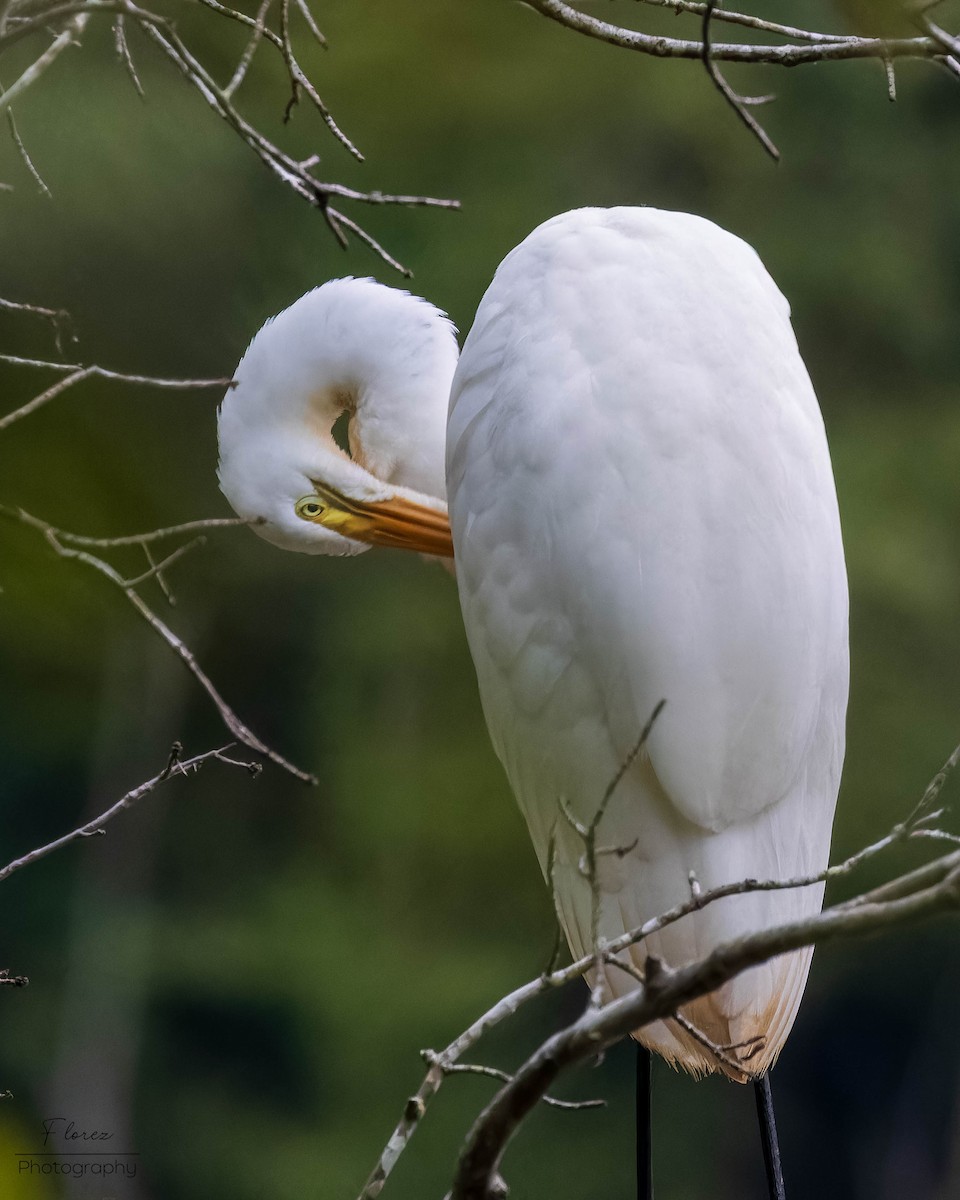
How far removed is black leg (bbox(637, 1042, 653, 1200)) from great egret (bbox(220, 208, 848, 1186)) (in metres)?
0.14

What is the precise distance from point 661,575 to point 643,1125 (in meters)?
0.55

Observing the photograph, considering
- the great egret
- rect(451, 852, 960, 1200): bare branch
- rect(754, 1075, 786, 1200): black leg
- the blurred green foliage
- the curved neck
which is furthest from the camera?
the blurred green foliage

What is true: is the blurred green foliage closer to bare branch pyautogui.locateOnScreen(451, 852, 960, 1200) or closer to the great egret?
the great egret

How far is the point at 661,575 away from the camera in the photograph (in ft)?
3.62

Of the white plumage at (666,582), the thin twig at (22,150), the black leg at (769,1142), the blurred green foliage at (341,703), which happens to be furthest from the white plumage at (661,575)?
the blurred green foliage at (341,703)

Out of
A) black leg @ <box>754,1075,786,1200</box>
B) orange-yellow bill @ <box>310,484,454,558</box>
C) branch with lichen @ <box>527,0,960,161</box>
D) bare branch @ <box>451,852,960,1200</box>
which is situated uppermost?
branch with lichen @ <box>527,0,960,161</box>

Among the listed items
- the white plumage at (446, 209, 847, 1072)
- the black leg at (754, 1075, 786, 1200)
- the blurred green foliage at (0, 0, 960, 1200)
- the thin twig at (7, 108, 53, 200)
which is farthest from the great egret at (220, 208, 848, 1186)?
the blurred green foliage at (0, 0, 960, 1200)

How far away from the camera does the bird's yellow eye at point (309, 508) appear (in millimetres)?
1632

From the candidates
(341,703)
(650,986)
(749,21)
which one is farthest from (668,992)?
(341,703)

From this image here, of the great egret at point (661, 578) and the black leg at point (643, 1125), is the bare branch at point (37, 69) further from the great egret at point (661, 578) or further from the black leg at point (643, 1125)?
the black leg at point (643, 1125)

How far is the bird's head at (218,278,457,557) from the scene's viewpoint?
159cm

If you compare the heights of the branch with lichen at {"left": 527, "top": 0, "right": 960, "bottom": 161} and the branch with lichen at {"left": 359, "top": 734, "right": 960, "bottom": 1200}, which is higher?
the branch with lichen at {"left": 527, "top": 0, "right": 960, "bottom": 161}

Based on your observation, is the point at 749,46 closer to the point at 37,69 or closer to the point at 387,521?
the point at 37,69

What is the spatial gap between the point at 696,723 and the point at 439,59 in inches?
145
